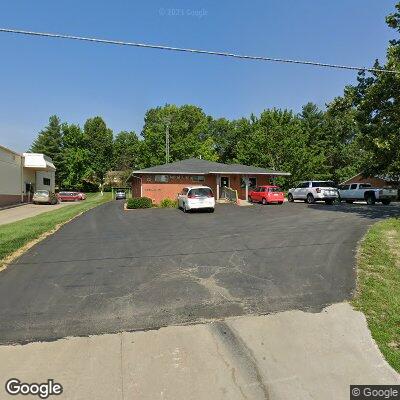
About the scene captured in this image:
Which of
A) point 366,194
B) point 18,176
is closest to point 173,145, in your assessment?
point 18,176

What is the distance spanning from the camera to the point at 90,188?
269 ft

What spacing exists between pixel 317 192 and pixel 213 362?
25520 millimetres

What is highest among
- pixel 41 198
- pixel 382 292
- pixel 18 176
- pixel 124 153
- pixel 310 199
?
pixel 124 153

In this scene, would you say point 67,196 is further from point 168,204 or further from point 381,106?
point 381,106

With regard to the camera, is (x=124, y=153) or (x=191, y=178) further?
(x=124, y=153)

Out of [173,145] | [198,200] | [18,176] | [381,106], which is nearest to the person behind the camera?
[381,106]

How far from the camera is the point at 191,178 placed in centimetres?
3206

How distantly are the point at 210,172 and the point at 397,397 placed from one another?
2783 centimetres

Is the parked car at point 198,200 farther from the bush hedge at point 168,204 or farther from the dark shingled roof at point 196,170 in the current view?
the dark shingled roof at point 196,170

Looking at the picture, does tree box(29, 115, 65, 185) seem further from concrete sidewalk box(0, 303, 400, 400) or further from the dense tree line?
concrete sidewalk box(0, 303, 400, 400)

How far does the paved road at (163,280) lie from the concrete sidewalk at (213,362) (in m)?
0.44

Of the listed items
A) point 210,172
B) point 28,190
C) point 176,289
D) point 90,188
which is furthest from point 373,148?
point 90,188

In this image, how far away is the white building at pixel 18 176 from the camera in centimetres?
3206

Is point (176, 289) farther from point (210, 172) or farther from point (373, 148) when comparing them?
point (210, 172)
